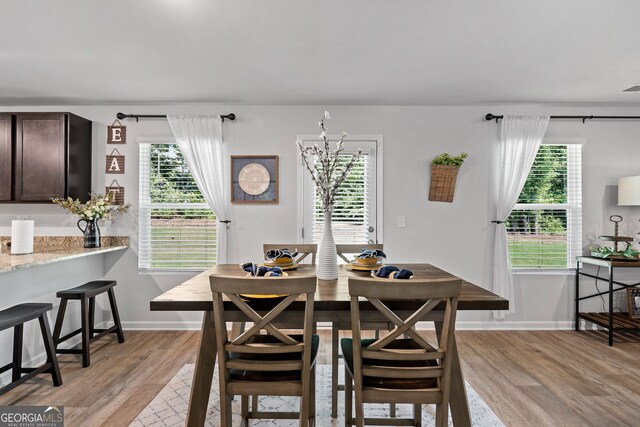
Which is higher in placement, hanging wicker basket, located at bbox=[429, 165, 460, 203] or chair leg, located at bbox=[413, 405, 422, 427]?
hanging wicker basket, located at bbox=[429, 165, 460, 203]

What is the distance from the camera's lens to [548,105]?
3963mm

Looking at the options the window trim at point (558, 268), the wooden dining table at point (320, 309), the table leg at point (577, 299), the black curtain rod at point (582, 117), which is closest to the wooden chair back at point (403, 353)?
the wooden dining table at point (320, 309)

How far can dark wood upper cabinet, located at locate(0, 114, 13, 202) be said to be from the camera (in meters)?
3.53

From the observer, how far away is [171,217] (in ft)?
13.1

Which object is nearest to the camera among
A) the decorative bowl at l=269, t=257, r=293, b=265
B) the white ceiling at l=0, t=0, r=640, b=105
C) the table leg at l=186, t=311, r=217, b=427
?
the table leg at l=186, t=311, r=217, b=427

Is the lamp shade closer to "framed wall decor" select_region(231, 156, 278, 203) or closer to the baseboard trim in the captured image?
the baseboard trim

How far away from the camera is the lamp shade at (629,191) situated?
362cm

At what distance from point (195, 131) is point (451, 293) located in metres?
3.28

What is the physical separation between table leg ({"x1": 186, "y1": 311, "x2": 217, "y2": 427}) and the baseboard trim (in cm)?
214

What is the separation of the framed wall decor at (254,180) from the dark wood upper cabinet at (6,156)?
213cm

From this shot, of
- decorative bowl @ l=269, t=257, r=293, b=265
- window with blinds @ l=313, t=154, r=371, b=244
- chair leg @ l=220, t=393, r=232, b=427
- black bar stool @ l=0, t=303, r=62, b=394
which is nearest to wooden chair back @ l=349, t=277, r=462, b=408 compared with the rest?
chair leg @ l=220, t=393, r=232, b=427

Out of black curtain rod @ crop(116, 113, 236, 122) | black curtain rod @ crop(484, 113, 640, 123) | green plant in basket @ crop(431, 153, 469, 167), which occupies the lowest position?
green plant in basket @ crop(431, 153, 469, 167)

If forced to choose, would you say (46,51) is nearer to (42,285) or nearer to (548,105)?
(42,285)

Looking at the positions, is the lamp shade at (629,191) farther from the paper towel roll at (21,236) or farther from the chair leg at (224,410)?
the paper towel roll at (21,236)
